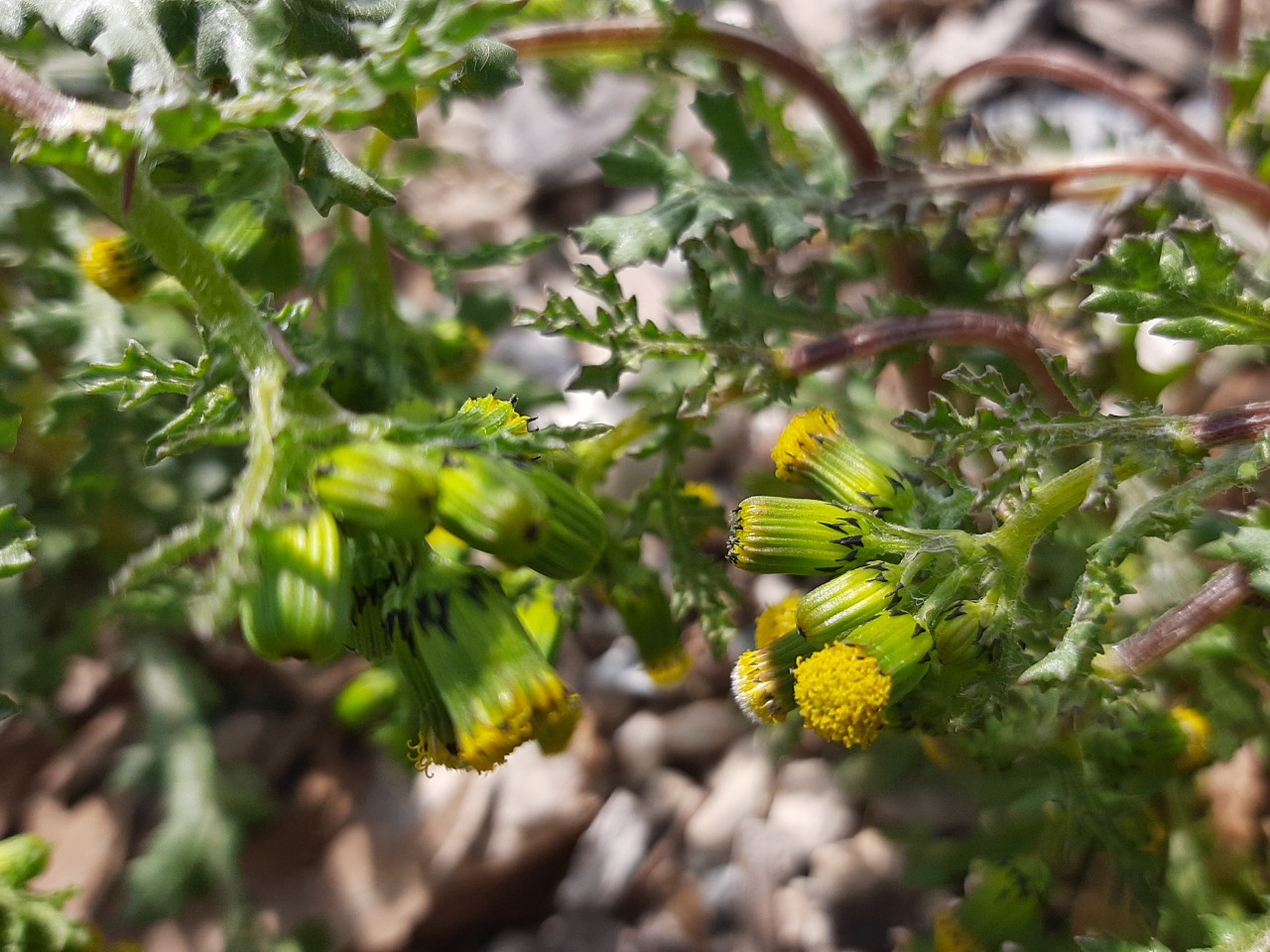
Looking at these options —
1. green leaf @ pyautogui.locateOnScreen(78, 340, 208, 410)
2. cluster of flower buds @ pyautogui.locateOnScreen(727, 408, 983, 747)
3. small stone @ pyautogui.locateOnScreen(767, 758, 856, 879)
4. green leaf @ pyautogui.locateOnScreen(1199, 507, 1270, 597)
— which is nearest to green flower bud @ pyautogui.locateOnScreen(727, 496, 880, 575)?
cluster of flower buds @ pyautogui.locateOnScreen(727, 408, 983, 747)

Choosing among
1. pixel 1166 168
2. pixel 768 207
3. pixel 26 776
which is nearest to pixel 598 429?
pixel 768 207

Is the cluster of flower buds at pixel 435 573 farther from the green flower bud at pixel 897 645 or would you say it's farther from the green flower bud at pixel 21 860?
the green flower bud at pixel 21 860

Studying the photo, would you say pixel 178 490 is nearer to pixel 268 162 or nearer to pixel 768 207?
pixel 268 162

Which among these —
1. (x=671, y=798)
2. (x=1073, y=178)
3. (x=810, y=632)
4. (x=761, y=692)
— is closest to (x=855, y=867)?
(x=671, y=798)

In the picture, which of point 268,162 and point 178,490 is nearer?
point 268,162

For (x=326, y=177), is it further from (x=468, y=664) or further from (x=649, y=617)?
(x=649, y=617)

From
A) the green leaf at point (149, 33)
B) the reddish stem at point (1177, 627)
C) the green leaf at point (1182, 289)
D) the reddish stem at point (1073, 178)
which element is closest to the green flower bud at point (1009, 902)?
the reddish stem at point (1177, 627)
